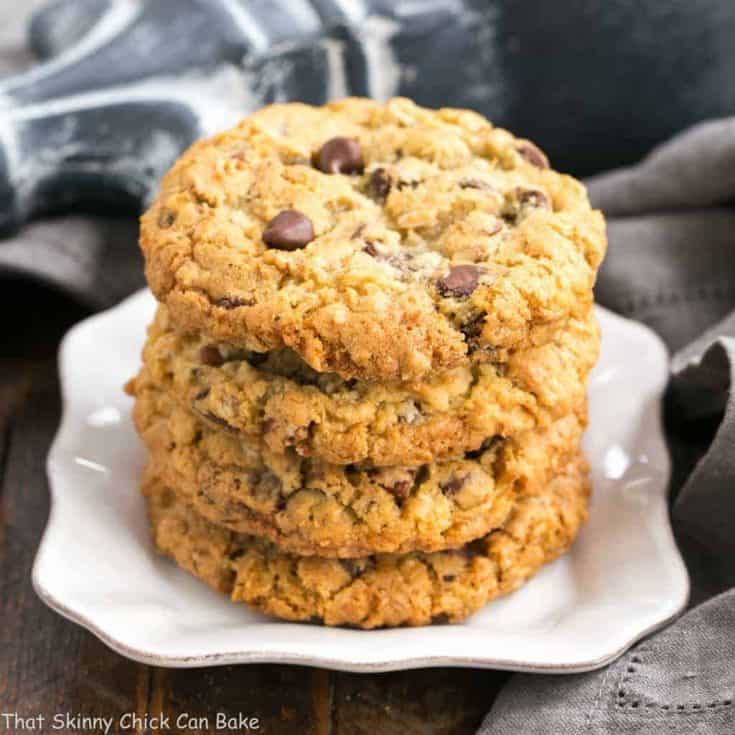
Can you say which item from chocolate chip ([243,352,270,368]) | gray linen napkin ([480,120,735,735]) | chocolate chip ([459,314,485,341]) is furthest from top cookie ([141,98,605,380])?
gray linen napkin ([480,120,735,735])

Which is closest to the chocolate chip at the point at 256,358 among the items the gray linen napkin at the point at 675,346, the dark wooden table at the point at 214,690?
the dark wooden table at the point at 214,690

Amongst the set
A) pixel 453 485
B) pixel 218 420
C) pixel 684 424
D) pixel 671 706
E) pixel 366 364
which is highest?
pixel 366 364

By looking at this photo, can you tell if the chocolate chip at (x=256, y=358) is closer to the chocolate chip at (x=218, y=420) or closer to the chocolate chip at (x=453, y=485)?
the chocolate chip at (x=218, y=420)

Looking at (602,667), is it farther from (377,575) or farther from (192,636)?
(192,636)

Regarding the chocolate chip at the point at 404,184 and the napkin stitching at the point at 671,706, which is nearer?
the napkin stitching at the point at 671,706

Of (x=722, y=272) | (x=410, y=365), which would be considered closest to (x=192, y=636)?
(x=410, y=365)

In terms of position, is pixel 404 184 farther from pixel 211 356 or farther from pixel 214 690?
pixel 214 690

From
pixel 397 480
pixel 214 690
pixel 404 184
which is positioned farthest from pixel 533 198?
pixel 214 690
